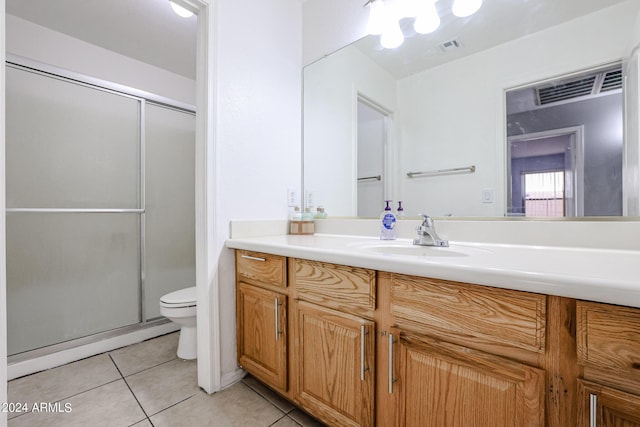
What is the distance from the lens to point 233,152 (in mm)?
1514

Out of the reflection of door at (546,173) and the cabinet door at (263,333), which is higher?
the reflection of door at (546,173)

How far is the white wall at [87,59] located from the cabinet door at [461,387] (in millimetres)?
2895

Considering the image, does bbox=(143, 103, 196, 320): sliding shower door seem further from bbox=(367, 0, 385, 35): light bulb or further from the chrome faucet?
the chrome faucet

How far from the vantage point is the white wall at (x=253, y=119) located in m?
1.48

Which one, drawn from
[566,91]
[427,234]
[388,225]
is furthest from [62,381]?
[566,91]

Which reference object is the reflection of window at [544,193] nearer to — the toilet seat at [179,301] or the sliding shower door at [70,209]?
the toilet seat at [179,301]

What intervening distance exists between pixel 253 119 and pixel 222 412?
4.92ft

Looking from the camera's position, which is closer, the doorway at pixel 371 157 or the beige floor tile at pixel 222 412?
the beige floor tile at pixel 222 412

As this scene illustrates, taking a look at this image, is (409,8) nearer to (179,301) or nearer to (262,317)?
(262,317)

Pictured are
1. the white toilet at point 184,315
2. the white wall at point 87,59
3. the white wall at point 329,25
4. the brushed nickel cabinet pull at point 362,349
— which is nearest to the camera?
the brushed nickel cabinet pull at point 362,349

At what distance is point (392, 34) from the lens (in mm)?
1530

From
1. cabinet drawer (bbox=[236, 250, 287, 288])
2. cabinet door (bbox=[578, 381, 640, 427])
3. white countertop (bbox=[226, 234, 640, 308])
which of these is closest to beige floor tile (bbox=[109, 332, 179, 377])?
cabinet drawer (bbox=[236, 250, 287, 288])

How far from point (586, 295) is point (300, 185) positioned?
156 cm

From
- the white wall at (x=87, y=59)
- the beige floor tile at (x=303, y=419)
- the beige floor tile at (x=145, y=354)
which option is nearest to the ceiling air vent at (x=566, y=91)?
the beige floor tile at (x=303, y=419)
